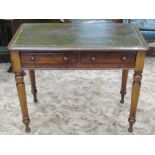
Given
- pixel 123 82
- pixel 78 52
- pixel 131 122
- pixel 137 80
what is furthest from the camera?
pixel 123 82

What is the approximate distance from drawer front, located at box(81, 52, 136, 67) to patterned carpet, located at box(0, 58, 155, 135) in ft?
2.10

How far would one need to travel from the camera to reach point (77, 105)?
7.37 feet

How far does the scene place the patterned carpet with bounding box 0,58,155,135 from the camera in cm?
196

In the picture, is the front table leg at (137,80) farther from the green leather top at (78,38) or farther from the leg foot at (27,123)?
the leg foot at (27,123)

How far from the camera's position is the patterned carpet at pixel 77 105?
1955mm

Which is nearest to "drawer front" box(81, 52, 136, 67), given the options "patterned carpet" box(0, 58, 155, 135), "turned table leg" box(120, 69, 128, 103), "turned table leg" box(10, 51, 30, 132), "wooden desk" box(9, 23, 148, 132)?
"wooden desk" box(9, 23, 148, 132)

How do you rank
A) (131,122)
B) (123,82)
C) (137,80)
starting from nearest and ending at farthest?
(137,80), (131,122), (123,82)

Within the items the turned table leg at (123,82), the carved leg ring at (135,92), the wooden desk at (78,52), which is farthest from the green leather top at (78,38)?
the turned table leg at (123,82)

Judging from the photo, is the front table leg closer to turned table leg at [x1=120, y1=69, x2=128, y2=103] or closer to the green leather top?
the green leather top

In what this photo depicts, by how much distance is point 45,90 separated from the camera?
2.50m

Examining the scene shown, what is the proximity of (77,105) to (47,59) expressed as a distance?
825 millimetres

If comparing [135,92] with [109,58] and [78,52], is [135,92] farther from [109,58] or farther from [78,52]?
[78,52]

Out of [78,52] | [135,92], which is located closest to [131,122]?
[135,92]
